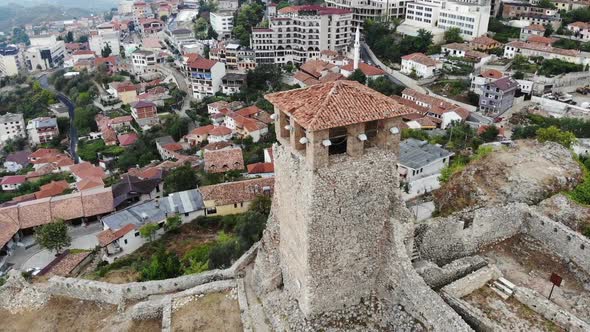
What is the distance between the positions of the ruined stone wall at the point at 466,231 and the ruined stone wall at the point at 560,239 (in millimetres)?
485

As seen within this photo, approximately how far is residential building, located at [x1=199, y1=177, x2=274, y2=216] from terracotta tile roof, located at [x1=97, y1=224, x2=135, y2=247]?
6.35 meters

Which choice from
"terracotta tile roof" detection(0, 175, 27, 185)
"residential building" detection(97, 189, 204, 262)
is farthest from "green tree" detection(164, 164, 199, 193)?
"terracotta tile roof" detection(0, 175, 27, 185)

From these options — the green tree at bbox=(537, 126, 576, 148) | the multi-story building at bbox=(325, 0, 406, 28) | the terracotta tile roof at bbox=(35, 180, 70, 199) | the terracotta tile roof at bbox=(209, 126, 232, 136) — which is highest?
the multi-story building at bbox=(325, 0, 406, 28)

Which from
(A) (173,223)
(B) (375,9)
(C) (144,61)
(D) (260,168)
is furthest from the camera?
(C) (144,61)

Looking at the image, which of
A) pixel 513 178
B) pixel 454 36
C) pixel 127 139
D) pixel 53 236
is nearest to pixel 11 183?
pixel 127 139

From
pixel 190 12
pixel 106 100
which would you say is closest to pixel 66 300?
pixel 106 100

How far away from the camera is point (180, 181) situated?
143ft

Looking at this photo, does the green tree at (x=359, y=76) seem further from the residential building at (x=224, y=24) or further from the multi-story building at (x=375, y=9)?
the residential building at (x=224, y=24)

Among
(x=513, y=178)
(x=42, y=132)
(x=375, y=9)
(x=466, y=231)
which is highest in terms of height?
(x=375, y=9)

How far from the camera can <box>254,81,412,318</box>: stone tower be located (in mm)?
13234

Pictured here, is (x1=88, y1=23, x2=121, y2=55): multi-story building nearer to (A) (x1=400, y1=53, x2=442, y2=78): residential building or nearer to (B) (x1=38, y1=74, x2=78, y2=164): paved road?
(B) (x1=38, y1=74, x2=78, y2=164): paved road

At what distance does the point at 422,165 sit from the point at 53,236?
29.5 metres

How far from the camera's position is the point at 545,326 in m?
14.3

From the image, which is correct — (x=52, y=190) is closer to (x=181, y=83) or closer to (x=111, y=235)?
(x=111, y=235)
